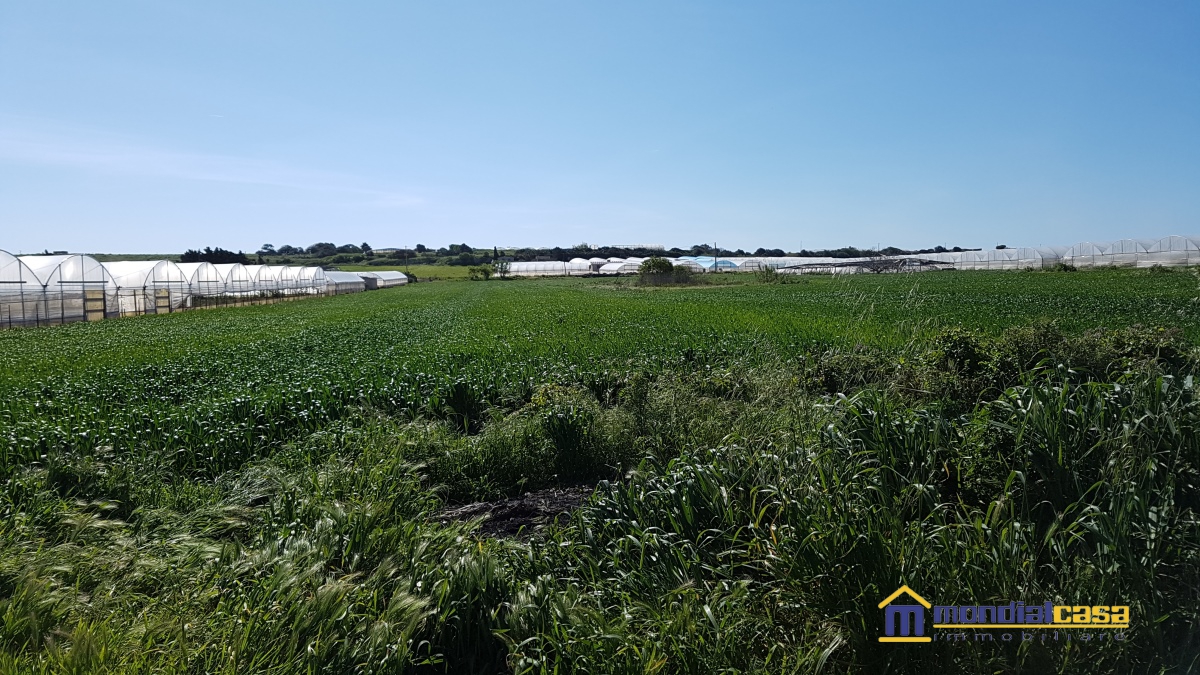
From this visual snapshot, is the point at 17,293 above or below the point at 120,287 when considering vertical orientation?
below

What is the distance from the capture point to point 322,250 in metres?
182

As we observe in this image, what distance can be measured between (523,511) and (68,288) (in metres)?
38.8

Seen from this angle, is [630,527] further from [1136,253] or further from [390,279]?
[390,279]

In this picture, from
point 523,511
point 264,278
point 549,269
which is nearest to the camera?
point 523,511

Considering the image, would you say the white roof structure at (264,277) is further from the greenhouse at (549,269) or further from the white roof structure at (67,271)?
the greenhouse at (549,269)

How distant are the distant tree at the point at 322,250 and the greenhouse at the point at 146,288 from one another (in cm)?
13103

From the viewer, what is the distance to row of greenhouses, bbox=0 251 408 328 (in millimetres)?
30078

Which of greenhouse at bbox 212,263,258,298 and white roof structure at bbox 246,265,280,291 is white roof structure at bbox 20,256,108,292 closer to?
greenhouse at bbox 212,263,258,298

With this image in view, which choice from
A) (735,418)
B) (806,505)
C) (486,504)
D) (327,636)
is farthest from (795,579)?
(735,418)

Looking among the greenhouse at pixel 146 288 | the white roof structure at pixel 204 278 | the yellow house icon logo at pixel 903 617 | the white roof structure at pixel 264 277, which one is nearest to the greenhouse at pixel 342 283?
the white roof structure at pixel 264 277

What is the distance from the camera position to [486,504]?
19.6ft

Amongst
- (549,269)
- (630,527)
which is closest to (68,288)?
(630,527)

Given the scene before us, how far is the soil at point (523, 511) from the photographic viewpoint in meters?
5.27

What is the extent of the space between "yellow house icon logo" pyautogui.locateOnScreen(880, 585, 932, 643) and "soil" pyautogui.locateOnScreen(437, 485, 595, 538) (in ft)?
8.94
